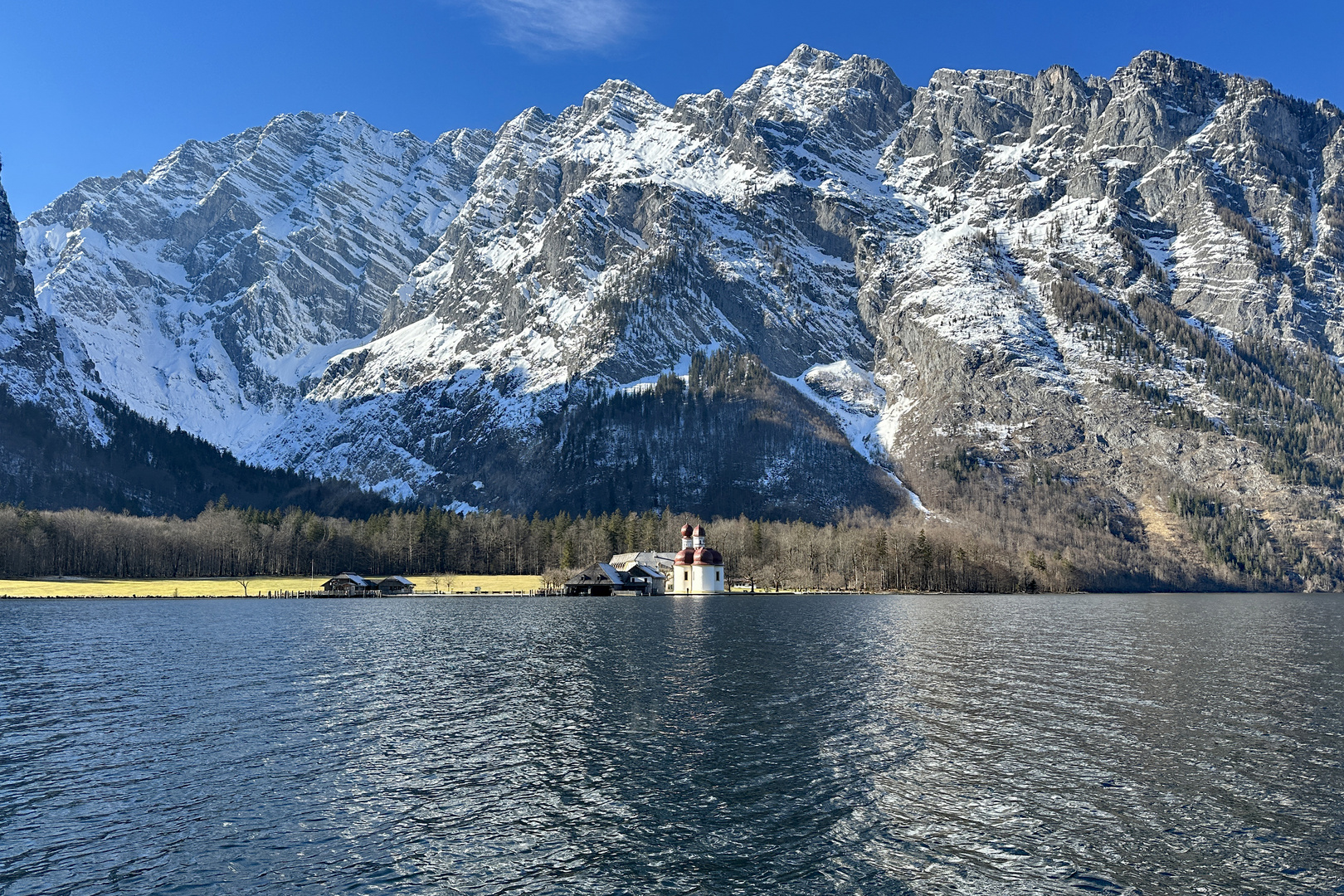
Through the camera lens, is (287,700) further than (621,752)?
Yes

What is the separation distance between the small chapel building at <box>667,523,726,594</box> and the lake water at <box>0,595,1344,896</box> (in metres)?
115

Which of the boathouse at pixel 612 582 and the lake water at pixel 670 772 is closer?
the lake water at pixel 670 772

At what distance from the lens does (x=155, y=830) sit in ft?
93.2

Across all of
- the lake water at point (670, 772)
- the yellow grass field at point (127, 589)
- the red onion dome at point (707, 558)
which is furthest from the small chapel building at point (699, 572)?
the lake water at point (670, 772)

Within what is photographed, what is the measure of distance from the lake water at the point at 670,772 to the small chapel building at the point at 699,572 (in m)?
115

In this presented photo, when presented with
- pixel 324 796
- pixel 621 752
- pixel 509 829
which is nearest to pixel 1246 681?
pixel 621 752

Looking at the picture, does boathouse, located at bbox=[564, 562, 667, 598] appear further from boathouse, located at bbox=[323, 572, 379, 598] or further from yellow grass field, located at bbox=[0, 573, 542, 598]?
boathouse, located at bbox=[323, 572, 379, 598]

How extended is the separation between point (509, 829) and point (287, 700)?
2752 cm

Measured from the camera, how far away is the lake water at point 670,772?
2542 centimetres

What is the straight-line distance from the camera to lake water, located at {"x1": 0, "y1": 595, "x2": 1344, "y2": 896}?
2542 cm

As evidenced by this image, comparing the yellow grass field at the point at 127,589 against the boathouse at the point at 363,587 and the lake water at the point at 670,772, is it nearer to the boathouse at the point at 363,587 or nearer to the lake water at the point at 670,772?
the boathouse at the point at 363,587

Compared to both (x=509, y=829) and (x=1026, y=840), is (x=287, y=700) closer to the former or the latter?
(x=509, y=829)

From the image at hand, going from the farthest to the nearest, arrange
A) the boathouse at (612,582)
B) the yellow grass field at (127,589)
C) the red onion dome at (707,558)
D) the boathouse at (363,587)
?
the boathouse at (363,587) < the red onion dome at (707,558) < the boathouse at (612,582) < the yellow grass field at (127,589)

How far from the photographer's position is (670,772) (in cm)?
3556
